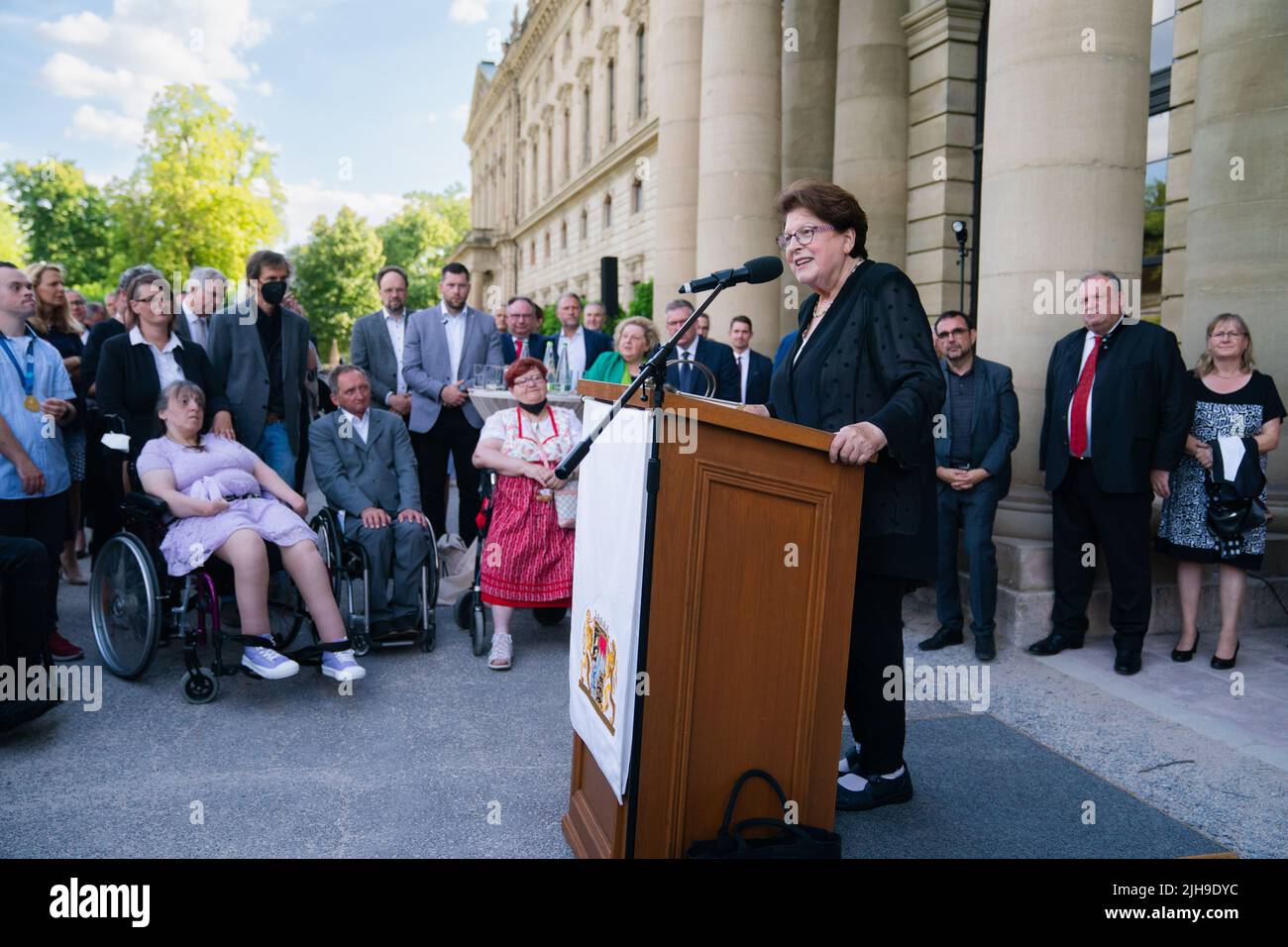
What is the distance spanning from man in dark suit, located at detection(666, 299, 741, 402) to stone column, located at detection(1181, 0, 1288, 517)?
145 inches

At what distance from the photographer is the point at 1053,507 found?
20.5 feet

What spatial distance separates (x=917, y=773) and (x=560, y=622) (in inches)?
134

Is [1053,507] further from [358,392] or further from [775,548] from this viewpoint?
[358,392]

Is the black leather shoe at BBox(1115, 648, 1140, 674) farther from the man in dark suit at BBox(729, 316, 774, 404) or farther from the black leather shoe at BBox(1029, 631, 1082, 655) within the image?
the man in dark suit at BBox(729, 316, 774, 404)

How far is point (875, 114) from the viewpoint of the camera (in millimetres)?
13258

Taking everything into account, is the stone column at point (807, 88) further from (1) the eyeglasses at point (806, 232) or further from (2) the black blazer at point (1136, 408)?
(1) the eyeglasses at point (806, 232)

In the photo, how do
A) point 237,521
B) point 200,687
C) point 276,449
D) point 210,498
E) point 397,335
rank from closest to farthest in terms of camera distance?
1. point 200,687
2. point 237,521
3. point 210,498
4. point 276,449
5. point 397,335

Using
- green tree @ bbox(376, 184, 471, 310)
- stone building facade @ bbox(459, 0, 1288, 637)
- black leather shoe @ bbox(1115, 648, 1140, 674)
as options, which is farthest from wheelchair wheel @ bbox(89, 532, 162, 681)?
green tree @ bbox(376, 184, 471, 310)

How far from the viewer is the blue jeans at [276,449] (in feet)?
23.0

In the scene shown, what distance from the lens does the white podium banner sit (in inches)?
111

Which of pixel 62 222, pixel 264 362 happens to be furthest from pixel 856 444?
pixel 62 222

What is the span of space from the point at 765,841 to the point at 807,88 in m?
12.8

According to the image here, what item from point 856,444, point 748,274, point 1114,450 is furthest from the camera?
point 1114,450

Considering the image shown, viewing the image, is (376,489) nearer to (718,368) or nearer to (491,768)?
(491,768)
